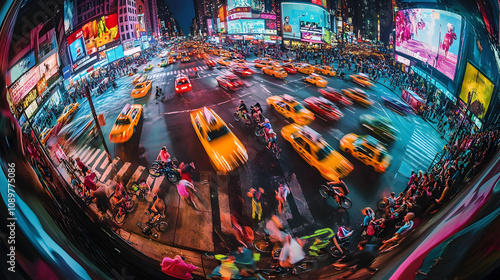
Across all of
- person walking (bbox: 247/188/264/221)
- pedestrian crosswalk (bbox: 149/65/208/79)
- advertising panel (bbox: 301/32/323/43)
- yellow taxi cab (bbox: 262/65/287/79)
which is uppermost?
advertising panel (bbox: 301/32/323/43)

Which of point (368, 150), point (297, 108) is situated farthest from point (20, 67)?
point (368, 150)

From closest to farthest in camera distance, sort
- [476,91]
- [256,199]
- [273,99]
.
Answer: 1. [476,91]
2. [256,199]
3. [273,99]

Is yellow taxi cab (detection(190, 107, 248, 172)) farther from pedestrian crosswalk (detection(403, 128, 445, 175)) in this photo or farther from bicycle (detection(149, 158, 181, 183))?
pedestrian crosswalk (detection(403, 128, 445, 175))

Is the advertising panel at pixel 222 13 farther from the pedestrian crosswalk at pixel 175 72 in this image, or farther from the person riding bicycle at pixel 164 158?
the person riding bicycle at pixel 164 158

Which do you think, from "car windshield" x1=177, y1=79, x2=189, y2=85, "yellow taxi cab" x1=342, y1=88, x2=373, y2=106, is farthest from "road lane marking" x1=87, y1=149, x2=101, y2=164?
"yellow taxi cab" x1=342, y1=88, x2=373, y2=106

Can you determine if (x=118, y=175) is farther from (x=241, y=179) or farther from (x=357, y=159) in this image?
(x=357, y=159)

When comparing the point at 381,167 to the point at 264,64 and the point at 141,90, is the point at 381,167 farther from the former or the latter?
the point at 141,90

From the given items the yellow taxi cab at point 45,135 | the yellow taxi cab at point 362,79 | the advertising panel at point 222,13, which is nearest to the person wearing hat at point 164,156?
the yellow taxi cab at point 45,135
